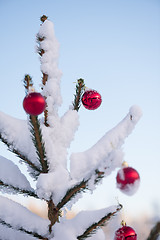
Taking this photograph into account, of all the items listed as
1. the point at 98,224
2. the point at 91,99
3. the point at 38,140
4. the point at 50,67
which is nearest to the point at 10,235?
the point at 98,224

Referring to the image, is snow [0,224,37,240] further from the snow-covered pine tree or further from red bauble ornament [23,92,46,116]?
red bauble ornament [23,92,46,116]

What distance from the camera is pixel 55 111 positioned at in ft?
6.75

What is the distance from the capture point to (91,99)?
2023mm

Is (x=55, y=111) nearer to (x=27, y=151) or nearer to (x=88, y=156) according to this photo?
(x=27, y=151)

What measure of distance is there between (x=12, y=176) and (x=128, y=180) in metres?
0.97

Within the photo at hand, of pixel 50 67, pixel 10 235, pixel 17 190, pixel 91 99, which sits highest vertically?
pixel 50 67

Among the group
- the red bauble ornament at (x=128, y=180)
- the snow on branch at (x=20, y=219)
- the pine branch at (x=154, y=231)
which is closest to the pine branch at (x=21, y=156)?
the snow on branch at (x=20, y=219)

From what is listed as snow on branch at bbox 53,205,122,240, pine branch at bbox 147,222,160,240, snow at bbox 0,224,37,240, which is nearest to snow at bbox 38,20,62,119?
snow on branch at bbox 53,205,122,240

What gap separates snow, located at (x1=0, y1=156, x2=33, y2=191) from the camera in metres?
1.72

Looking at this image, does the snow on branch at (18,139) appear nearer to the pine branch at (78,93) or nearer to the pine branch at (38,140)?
the pine branch at (38,140)

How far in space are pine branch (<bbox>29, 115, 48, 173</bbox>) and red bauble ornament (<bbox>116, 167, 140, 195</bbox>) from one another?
0.60m

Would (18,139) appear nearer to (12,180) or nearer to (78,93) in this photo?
(12,180)

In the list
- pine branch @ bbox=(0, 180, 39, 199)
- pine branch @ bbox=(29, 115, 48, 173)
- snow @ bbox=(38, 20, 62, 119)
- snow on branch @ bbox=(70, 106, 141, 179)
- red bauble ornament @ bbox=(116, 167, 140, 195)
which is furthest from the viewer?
snow @ bbox=(38, 20, 62, 119)

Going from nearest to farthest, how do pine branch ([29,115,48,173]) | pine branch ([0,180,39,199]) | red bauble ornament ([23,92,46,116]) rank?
red bauble ornament ([23,92,46,116]) < pine branch ([29,115,48,173]) < pine branch ([0,180,39,199])
